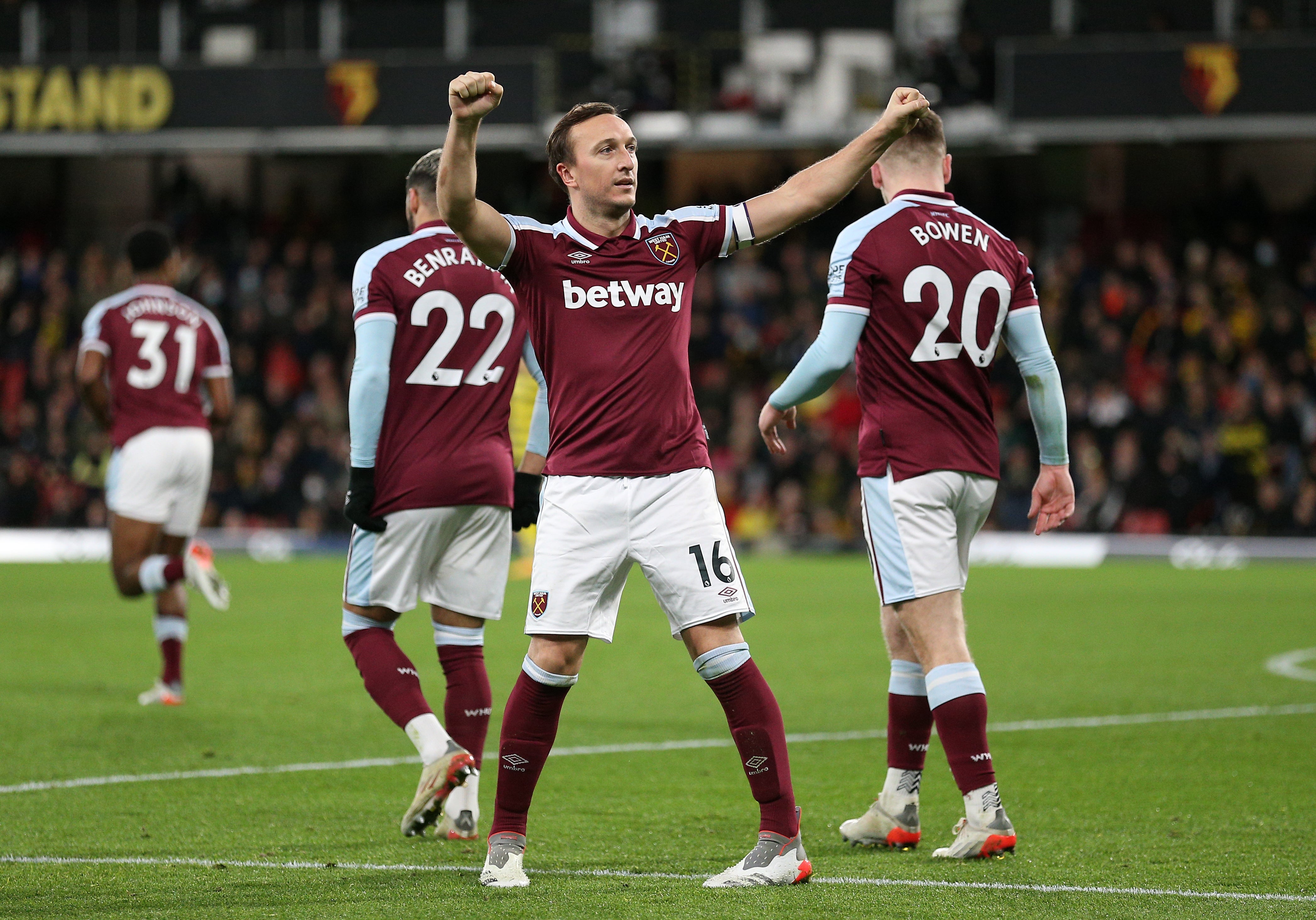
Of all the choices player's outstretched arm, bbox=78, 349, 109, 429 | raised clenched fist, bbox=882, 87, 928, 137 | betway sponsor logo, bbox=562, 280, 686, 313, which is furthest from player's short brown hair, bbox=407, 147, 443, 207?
player's outstretched arm, bbox=78, 349, 109, 429

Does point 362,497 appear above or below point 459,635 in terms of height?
above

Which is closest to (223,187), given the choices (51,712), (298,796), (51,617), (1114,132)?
(1114,132)

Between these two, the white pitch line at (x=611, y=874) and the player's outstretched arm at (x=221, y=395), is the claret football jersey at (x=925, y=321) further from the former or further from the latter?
the player's outstretched arm at (x=221, y=395)

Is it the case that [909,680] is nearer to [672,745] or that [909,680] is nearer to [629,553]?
[629,553]

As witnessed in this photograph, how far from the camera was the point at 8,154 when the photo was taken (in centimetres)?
2927

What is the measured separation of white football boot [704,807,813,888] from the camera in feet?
15.3

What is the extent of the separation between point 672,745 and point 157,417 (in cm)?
354

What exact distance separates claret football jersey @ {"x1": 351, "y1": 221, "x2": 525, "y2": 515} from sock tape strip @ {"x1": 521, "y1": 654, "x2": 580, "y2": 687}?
1.06 metres

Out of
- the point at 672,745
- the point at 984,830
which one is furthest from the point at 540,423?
the point at 672,745

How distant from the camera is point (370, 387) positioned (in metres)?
5.56

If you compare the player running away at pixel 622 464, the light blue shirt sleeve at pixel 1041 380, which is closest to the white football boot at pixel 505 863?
the player running away at pixel 622 464

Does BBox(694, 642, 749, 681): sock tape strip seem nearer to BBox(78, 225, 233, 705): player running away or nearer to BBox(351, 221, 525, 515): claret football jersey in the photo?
BBox(351, 221, 525, 515): claret football jersey

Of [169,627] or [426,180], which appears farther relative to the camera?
[169,627]

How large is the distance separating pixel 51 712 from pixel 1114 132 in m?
18.6
